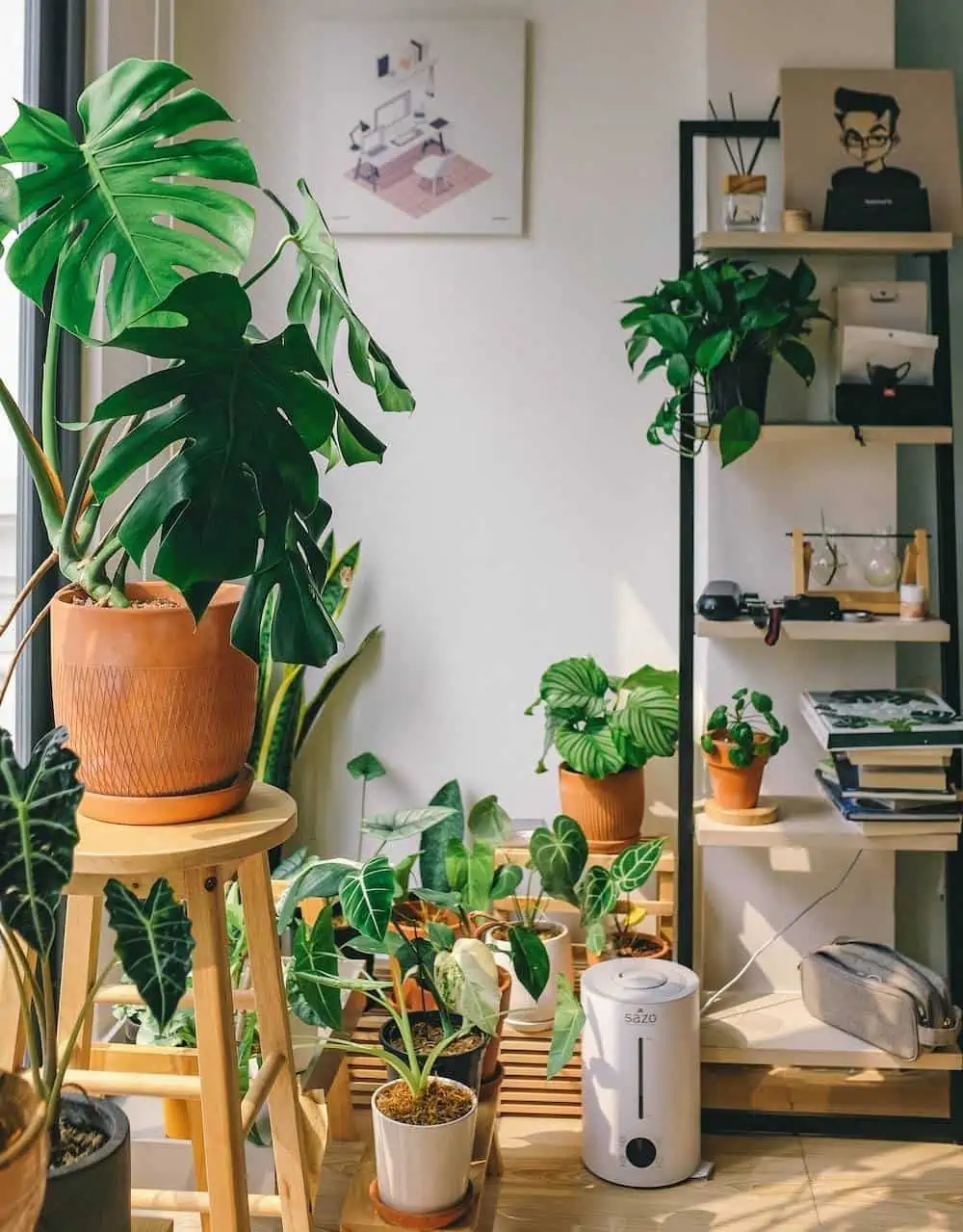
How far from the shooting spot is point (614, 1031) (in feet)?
7.17

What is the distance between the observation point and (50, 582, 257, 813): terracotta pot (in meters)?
1.38

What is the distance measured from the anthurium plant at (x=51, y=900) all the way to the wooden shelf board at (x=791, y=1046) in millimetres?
1473

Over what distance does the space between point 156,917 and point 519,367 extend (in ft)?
5.97

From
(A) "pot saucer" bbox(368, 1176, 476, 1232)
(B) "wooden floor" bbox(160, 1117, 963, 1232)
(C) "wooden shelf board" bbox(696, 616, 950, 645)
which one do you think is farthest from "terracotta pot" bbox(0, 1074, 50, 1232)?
(C) "wooden shelf board" bbox(696, 616, 950, 645)

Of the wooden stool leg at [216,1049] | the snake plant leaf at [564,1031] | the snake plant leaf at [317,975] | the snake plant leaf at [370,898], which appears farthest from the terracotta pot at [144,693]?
the snake plant leaf at [564,1031]

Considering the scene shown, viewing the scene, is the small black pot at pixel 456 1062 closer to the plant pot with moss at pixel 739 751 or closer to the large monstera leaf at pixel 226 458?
the plant pot with moss at pixel 739 751

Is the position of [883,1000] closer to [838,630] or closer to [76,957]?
[838,630]

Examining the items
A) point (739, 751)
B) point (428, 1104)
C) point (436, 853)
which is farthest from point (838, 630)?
point (428, 1104)

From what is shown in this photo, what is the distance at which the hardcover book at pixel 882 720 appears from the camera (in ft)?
7.44

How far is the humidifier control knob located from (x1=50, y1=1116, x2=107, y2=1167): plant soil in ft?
3.74

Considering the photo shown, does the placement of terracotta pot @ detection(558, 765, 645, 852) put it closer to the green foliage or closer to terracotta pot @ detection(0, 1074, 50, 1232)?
the green foliage

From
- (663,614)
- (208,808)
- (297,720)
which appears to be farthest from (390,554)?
(208,808)

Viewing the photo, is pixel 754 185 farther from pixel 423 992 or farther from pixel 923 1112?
pixel 923 1112

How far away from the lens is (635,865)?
2.30 metres
